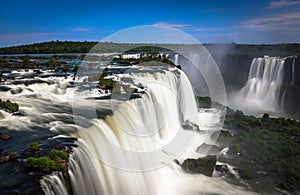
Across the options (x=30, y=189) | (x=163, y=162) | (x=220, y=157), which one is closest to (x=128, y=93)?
(x=163, y=162)

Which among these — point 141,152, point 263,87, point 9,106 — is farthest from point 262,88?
point 9,106

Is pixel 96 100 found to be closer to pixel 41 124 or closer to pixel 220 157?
pixel 41 124

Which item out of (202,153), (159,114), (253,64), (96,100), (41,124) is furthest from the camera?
(253,64)

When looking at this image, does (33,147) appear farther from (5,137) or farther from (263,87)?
(263,87)

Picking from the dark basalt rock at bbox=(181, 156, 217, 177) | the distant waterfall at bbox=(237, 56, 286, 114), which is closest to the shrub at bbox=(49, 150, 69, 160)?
the dark basalt rock at bbox=(181, 156, 217, 177)

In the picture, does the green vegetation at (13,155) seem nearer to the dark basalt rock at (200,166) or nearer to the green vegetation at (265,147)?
the dark basalt rock at (200,166)

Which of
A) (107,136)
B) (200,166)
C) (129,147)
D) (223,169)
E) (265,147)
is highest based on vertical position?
(107,136)
